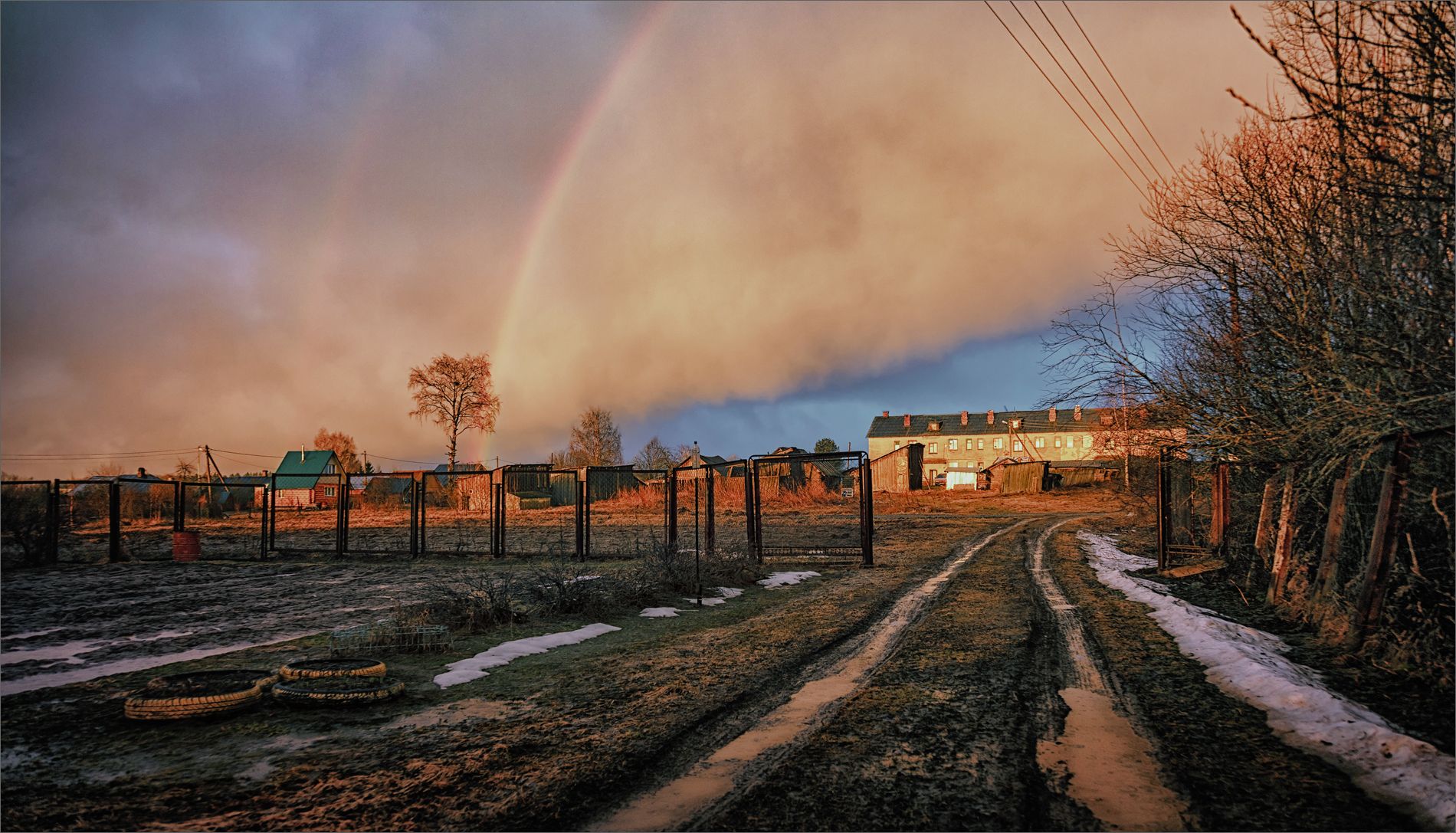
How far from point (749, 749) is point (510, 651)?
11.7 ft

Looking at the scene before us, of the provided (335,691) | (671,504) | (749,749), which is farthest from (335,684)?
(671,504)

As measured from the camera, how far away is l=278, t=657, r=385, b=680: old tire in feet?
17.5

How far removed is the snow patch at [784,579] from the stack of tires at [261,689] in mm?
7014

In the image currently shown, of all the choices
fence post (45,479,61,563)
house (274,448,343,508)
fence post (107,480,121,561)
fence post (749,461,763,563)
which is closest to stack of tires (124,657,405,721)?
fence post (749,461,763,563)

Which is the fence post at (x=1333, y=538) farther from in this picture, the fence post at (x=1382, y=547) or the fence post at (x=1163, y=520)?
the fence post at (x=1163, y=520)

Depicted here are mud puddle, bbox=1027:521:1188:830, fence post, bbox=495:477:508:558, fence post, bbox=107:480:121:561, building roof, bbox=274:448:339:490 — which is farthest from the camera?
building roof, bbox=274:448:339:490

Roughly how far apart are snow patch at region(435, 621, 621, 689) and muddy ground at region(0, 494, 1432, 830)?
0.64ft

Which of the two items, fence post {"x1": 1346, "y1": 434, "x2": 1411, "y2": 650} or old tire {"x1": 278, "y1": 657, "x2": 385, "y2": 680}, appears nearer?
fence post {"x1": 1346, "y1": 434, "x2": 1411, "y2": 650}

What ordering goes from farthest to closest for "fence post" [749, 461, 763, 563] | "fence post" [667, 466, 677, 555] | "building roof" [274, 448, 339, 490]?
"building roof" [274, 448, 339, 490] < "fence post" [749, 461, 763, 563] < "fence post" [667, 466, 677, 555]

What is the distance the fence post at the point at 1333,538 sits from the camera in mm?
6535

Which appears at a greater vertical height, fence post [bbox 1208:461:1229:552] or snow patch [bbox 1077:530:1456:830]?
fence post [bbox 1208:461:1229:552]

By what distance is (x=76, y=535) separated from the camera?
79.1ft

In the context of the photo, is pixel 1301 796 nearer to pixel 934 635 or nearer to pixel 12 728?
→ pixel 934 635

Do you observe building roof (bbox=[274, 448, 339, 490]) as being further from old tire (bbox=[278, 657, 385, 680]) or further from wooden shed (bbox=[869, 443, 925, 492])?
old tire (bbox=[278, 657, 385, 680])
